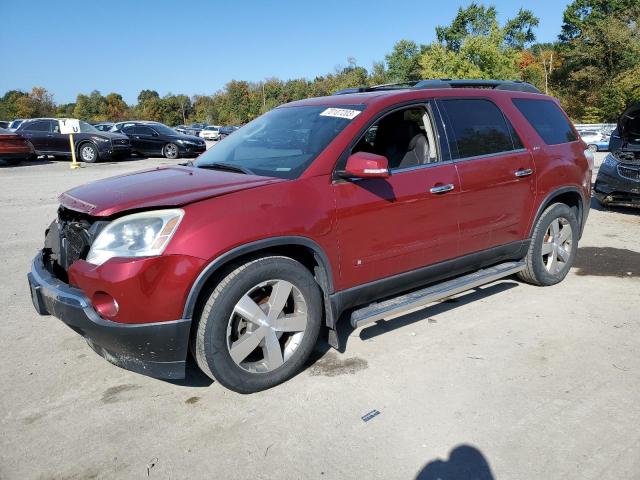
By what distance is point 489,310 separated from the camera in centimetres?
442

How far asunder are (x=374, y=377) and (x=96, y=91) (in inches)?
4140

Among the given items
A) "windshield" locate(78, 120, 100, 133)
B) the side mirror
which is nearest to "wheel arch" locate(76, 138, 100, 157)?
"windshield" locate(78, 120, 100, 133)

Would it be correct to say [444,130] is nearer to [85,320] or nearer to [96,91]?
[85,320]

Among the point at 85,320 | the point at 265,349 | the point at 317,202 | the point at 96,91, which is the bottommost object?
the point at 265,349

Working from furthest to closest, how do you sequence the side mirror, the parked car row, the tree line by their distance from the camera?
1. the tree line
2. the parked car row
3. the side mirror

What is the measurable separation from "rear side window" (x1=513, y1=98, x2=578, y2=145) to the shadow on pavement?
3199 mm

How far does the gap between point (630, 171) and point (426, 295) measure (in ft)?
20.4

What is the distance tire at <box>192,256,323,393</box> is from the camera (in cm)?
289

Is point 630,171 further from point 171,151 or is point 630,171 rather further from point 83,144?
point 83,144

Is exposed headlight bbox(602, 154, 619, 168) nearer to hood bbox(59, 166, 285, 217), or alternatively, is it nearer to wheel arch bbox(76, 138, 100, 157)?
hood bbox(59, 166, 285, 217)

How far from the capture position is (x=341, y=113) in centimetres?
370

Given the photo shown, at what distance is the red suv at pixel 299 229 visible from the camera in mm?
2781

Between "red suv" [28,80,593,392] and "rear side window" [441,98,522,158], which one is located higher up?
"rear side window" [441,98,522,158]

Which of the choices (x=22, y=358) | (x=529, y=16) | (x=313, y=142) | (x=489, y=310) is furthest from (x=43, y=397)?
(x=529, y=16)
